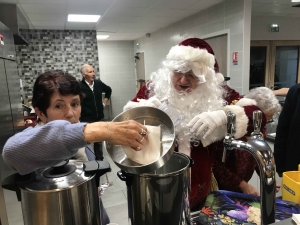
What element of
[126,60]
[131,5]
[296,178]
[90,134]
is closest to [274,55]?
[131,5]

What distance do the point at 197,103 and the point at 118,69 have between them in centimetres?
618

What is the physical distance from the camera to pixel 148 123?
26.5 inches

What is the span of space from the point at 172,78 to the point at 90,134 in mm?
751

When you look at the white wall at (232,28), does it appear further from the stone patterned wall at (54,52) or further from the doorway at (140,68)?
the doorway at (140,68)

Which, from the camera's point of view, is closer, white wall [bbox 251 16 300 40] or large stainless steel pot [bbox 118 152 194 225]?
large stainless steel pot [bbox 118 152 194 225]

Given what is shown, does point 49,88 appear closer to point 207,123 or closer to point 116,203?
point 207,123

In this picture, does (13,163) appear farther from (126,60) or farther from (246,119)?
(126,60)

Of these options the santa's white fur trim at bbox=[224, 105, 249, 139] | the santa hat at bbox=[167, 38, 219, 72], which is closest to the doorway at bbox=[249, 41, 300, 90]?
the santa hat at bbox=[167, 38, 219, 72]

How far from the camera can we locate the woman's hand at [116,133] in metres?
0.49

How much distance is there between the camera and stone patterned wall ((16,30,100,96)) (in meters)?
4.98

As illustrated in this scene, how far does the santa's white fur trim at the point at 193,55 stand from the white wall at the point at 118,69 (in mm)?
6007

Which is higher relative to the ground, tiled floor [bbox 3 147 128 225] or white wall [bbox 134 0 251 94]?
white wall [bbox 134 0 251 94]

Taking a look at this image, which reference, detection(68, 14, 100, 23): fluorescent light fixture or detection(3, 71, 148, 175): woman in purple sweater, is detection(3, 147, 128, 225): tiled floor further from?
detection(68, 14, 100, 23): fluorescent light fixture

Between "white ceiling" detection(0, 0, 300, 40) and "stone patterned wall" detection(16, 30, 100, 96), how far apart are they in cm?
37
